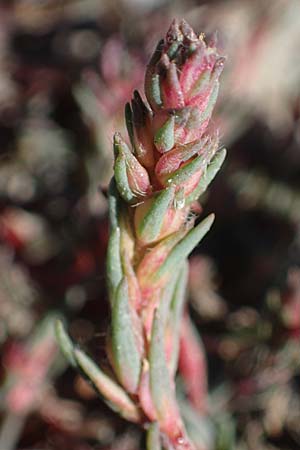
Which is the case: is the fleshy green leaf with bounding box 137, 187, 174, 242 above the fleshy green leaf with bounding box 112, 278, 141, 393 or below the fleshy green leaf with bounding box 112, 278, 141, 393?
above

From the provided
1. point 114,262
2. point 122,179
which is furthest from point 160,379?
point 122,179

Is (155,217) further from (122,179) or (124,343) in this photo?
(124,343)

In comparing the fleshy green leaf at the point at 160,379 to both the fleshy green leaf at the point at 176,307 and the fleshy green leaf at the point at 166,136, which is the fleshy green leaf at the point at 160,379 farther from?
the fleshy green leaf at the point at 166,136

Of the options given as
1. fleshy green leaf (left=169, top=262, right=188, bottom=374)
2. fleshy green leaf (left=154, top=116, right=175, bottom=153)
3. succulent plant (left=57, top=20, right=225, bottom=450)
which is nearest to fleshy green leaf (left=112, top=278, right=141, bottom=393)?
succulent plant (left=57, top=20, right=225, bottom=450)

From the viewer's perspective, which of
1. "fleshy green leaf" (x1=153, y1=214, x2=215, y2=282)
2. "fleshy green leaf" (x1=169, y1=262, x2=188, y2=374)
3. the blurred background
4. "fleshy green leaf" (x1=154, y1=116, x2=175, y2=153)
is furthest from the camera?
the blurred background

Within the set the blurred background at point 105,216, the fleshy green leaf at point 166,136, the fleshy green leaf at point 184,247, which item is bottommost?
the blurred background at point 105,216

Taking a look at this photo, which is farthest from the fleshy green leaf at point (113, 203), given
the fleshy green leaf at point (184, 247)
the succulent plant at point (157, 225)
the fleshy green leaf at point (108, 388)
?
the fleshy green leaf at point (108, 388)

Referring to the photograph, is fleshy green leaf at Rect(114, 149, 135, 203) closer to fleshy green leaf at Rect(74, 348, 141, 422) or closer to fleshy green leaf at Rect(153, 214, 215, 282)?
fleshy green leaf at Rect(153, 214, 215, 282)
